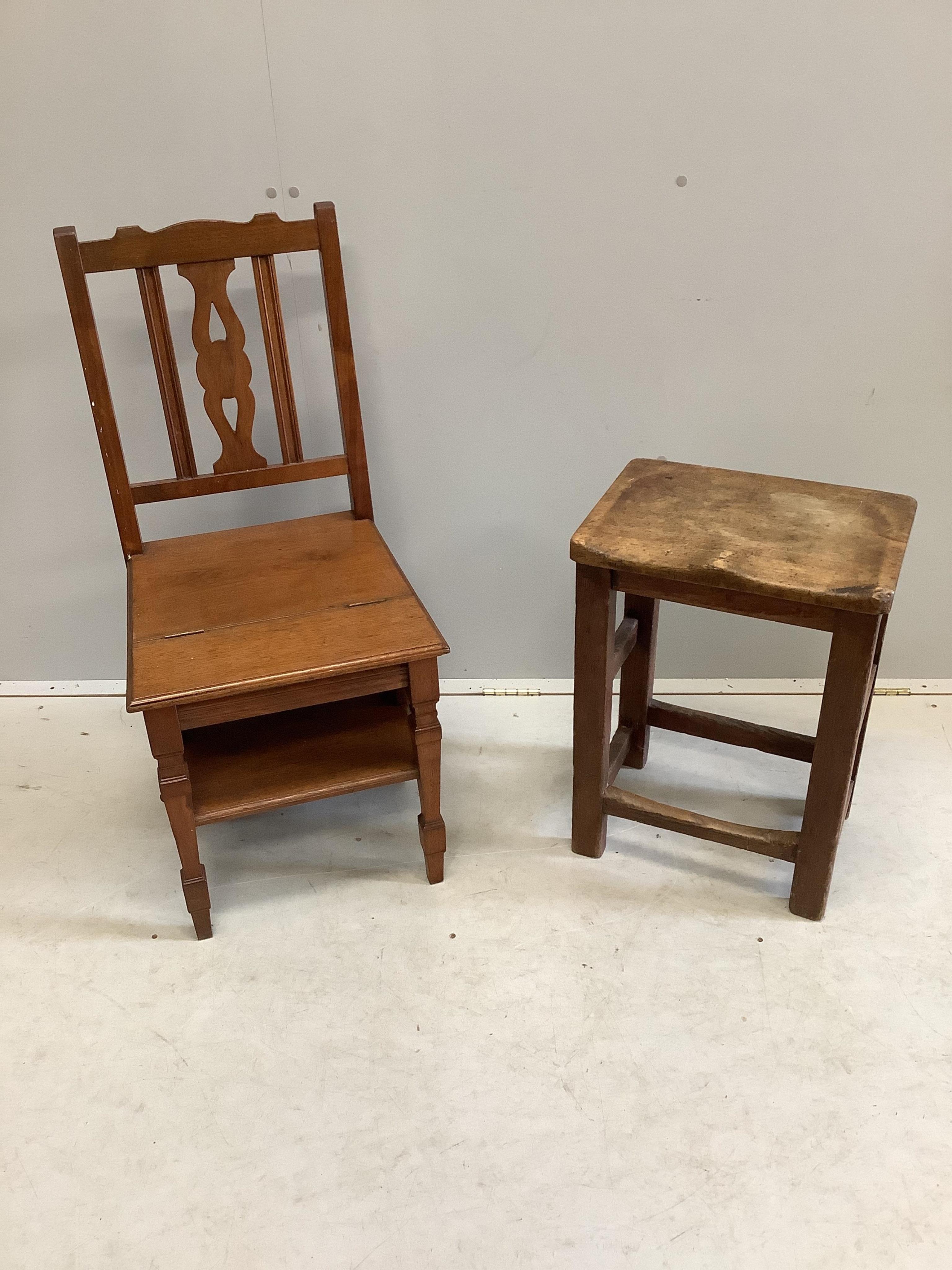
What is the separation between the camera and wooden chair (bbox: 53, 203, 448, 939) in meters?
1.53

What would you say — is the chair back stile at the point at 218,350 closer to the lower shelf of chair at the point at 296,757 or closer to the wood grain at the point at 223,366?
the wood grain at the point at 223,366

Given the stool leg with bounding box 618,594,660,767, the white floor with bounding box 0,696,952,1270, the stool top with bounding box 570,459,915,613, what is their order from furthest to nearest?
the stool leg with bounding box 618,594,660,767
the stool top with bounding box 570,459,915,613
the white floor with bounding box 0,696,952,1270

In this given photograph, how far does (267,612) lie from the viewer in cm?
164

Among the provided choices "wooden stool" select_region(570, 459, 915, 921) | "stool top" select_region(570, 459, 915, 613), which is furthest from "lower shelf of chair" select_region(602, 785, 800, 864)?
"stool top" select_region(570, 459, 915, 613)

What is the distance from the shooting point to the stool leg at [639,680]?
1888 millimetres

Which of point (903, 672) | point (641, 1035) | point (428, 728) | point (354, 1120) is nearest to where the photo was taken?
point (354, 1120)

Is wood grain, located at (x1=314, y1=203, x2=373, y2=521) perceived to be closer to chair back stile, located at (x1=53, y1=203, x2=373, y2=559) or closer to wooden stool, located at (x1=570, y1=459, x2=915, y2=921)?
chair back stile, located at (x1=53, y1=203, x2=373, y2=559)

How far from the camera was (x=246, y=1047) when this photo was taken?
153 centimetres

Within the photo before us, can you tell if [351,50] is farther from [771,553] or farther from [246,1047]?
[246,1047]

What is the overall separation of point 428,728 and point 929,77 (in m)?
1.47

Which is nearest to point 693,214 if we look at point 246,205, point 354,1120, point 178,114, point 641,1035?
point 246,205

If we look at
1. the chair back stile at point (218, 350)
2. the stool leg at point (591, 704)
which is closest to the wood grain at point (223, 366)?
the chair back stile at point (218, 350)

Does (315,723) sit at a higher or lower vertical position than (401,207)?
lower

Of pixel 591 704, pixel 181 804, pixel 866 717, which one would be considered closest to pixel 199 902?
pixel 181 804
